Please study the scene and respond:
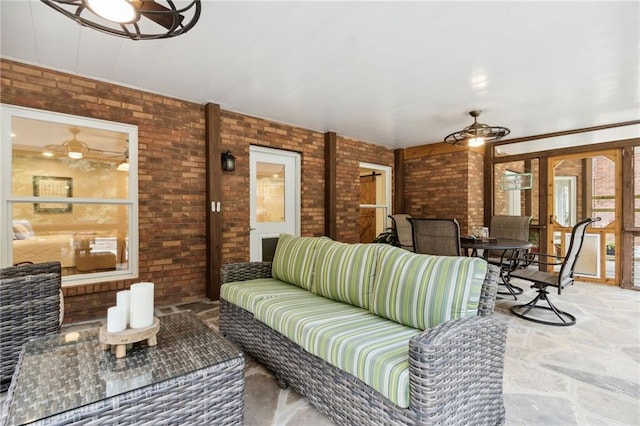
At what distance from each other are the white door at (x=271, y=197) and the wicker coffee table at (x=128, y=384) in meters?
2.99

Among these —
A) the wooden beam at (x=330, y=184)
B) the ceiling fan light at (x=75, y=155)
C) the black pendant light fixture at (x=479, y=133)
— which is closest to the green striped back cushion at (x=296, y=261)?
the wooden beam at (x=330, y=184)

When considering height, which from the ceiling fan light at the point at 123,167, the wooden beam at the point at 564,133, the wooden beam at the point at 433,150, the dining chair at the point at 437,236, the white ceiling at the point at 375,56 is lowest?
the dining chair at the point at 437,236

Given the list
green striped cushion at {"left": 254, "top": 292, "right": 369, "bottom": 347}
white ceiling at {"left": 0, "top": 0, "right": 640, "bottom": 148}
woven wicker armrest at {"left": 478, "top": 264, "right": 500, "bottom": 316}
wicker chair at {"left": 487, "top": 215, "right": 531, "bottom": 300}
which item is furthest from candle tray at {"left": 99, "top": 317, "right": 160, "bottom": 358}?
wicker chair at {"left": 487, "top": 215, "right": 531, "bottom": 300}

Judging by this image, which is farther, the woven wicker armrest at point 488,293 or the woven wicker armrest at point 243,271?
the woven wicker armrest at point 243,271

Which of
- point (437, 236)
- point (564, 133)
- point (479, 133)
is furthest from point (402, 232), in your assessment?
point (564, 133)

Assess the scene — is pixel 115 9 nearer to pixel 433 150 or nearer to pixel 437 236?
pixel 437 236

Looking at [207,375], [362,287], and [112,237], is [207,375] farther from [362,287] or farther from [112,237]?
[112,237]

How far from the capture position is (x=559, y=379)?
2094 mm

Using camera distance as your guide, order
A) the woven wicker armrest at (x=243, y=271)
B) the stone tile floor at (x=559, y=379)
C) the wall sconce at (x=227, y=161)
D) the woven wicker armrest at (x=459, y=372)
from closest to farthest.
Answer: the woven wicker armrest at (x=459, y=372) → the stone tile floor at (x=559, y=379) → the woven wicker armrest at (x=243, y=271) → the wall sconce at (x=227, y=161)

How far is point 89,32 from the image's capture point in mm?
→ 2373

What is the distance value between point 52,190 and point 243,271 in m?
2.10

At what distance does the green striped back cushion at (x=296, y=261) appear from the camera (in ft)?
8.38

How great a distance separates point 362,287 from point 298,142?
10.9ft

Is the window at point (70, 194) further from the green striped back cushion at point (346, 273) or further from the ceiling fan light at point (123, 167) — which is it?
the green striped back cushion at point (346, 273)
